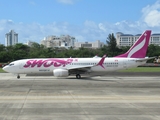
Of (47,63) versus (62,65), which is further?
(62,65)

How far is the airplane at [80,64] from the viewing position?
38.1m

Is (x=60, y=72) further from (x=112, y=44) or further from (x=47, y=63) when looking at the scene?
(x=112, y=44)

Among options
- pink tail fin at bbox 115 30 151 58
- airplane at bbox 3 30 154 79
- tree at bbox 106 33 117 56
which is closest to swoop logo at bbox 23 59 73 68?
airplane at bbox 3 30 154 79

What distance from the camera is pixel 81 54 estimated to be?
108062mm

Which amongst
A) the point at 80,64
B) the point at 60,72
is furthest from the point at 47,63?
the point at 80,64

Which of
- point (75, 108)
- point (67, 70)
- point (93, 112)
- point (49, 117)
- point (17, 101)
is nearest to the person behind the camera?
point (49, 117)

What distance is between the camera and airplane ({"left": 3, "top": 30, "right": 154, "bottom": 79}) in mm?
38062

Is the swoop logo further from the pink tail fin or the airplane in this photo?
the pink tail fin

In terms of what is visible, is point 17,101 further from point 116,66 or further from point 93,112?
point 116,66

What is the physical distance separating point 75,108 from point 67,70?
2330cm

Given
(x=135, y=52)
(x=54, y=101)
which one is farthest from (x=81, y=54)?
(x=54, y=101)

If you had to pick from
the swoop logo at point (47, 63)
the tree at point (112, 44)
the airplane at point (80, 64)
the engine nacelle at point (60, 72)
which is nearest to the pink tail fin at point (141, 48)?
the airplane at point (80, 64)

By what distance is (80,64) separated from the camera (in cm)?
3931

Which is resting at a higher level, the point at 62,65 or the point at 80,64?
the point at 80,64
